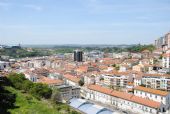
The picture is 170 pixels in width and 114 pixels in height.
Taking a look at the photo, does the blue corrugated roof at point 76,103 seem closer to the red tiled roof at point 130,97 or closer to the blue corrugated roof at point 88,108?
the blue corrugated roof at point 88,108

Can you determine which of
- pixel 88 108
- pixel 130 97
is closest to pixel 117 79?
pixel 130 97

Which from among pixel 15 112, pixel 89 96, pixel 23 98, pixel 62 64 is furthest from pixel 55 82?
pixel 62 64

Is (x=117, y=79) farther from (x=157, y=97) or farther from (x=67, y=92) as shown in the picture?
(x=157, y=97)

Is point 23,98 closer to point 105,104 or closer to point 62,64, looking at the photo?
point 105,104

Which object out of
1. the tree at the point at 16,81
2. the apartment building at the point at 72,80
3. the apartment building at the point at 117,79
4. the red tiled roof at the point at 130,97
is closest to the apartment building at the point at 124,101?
the red tiled roof at the point at 130,97

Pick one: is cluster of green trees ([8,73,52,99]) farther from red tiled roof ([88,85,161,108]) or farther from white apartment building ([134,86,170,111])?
white apartment building ([134,86,170,111])

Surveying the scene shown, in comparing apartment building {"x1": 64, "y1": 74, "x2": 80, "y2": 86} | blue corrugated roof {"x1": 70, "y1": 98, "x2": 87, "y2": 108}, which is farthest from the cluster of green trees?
apartment building {"x1": 64, "y1": 74, "x2": 80, "y2": 86}
